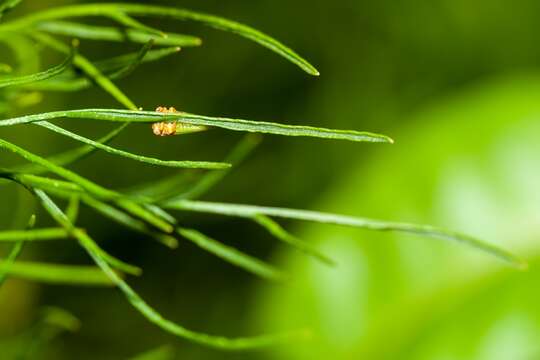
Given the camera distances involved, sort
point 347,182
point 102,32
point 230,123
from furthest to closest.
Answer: point 347,182
point 102,32
point 230,123

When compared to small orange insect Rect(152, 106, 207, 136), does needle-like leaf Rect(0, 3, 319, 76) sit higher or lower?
higher

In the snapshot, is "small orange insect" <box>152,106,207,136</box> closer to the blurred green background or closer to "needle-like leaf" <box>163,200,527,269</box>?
"needle-like leaf" <box>163,200,527,269</box>

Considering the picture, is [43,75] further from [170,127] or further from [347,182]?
[347,182]

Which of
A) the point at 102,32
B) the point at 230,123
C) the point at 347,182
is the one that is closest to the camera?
the point at 230,123

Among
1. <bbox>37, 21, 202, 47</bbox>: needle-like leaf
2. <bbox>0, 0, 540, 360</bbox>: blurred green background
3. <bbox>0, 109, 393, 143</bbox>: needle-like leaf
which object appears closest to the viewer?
<bbox>0, 109, 393, 143</bbox>: needle-like leaf

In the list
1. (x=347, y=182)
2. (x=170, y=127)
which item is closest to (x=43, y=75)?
(x=170, y=127)

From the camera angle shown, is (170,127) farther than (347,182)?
No

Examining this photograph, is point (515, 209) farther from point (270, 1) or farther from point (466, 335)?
point (270, 1)

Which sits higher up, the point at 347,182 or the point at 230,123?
the point at 230,123

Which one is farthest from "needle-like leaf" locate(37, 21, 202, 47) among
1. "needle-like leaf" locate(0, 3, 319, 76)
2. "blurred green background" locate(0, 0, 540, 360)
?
"blurred green background" locate(0, 0, 540, 360)
